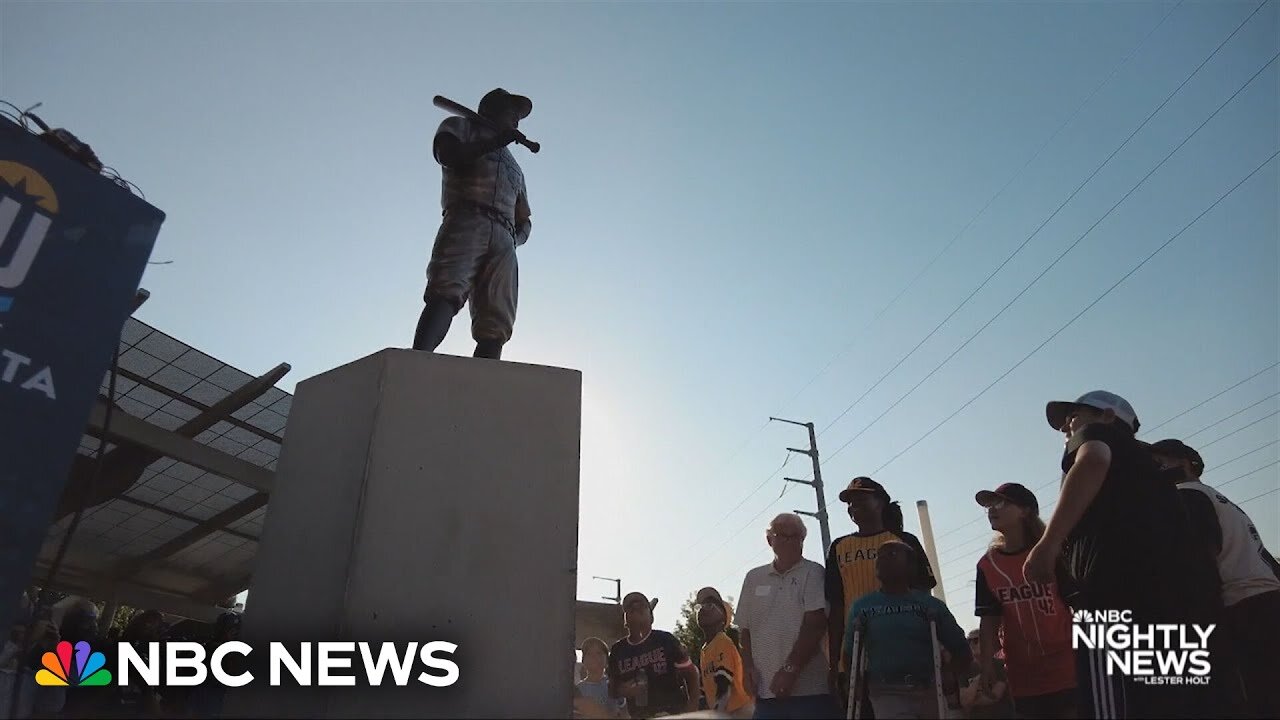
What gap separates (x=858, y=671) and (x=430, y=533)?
80.1 inches

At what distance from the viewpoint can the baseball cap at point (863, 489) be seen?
4.31 meters

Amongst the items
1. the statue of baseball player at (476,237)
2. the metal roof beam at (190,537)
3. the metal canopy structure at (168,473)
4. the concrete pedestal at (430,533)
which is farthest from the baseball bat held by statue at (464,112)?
the metal roof beam at (190,537)

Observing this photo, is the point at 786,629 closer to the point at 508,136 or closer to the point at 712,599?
the point at 712,599

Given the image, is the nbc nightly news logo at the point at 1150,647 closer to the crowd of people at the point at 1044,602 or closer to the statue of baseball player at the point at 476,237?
the crowd of people at the point at 1044,602

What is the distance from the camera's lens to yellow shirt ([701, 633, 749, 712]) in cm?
542

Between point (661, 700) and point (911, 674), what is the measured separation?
92.2 inches

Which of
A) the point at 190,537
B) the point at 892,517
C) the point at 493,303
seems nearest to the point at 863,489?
the point at 892,517

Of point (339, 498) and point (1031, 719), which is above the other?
point (339, 498)

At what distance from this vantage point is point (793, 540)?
4.55 meters

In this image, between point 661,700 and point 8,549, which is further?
point 661,700

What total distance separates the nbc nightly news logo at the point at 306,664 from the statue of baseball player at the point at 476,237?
5.52 feet

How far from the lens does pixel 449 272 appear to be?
4.13 meters

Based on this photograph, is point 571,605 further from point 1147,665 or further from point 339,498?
point 1147,665

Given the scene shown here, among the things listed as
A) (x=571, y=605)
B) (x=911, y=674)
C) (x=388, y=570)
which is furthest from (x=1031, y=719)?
(x=388, y=570)
